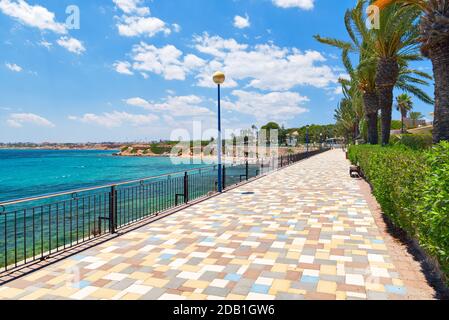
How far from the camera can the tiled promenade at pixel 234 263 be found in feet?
12.7

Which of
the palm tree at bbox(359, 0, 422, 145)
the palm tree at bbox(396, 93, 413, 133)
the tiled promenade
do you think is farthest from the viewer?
the palm tree at bbox(396, 93, 413, 133)

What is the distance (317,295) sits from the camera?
12.3ft

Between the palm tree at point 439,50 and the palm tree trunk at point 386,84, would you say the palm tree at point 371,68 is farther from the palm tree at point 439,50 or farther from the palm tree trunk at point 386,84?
the palm tree at point 439,50

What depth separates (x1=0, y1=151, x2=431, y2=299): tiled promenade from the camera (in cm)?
388

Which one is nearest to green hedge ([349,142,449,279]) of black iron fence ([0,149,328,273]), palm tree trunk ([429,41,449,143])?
palm tree trunk ([429,41,449,143])

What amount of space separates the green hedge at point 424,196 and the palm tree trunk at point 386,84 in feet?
34.0

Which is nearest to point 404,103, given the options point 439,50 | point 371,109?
point 371,109

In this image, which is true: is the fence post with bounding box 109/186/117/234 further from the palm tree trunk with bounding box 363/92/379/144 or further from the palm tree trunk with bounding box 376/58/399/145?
the palm tree trunk with bounding box 363/92/379/144

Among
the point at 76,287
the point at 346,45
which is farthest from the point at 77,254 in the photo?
the point at 346,45

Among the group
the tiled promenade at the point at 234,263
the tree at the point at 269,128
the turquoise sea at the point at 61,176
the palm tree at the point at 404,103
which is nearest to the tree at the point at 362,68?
the tiled promenade at the point at 234,263

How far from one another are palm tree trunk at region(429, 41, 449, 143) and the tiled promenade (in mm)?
3550

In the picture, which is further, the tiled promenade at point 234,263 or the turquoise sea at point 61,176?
the turquoise sea at point 61,176
